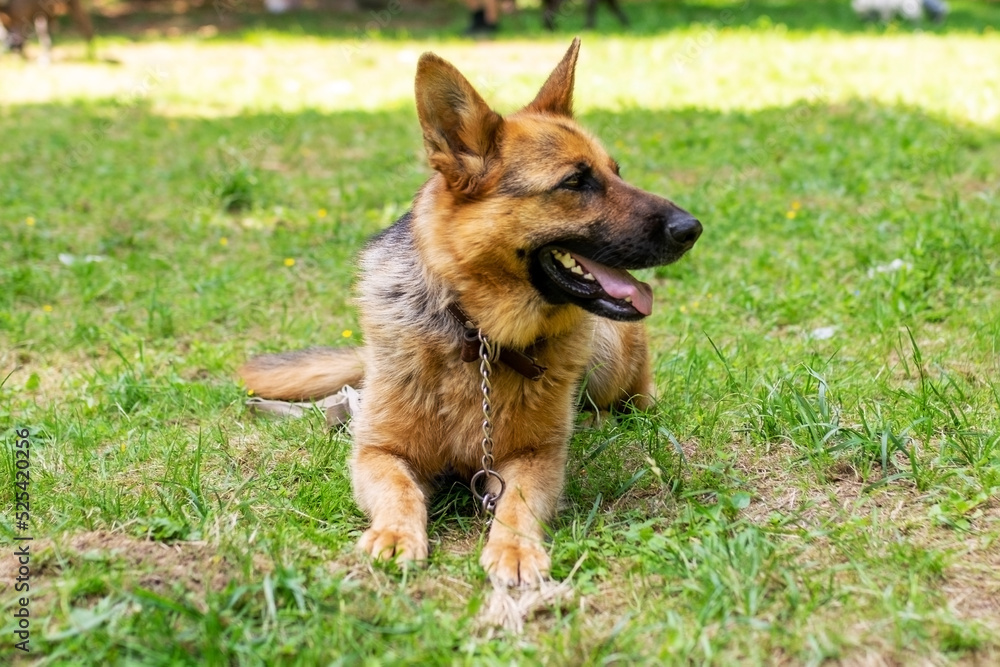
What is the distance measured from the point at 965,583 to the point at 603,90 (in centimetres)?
933

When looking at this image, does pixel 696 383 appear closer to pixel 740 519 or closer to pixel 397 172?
pixel 740 519

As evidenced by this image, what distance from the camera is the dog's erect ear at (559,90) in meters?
3.88

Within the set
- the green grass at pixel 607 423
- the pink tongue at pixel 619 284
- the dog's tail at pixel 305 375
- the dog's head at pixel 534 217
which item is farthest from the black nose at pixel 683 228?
the dog's tail at pixel 305 375

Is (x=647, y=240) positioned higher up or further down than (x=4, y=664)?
higher up

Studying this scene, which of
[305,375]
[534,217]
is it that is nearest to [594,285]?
[534,217]

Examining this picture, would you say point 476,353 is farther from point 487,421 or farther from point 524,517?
point 524,517

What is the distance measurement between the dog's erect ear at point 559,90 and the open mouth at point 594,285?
824 mm

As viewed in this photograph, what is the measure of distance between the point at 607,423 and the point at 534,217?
1217mm

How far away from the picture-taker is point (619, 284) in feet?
11.0

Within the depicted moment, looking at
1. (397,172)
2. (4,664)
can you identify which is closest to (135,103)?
(397,172)

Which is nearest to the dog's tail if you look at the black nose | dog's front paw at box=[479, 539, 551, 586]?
dog's front paw at box=[479, 539, 551, 586]

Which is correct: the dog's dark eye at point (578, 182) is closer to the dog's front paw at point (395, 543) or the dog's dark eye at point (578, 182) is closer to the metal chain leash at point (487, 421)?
the metal chain leash at point (487, 421)

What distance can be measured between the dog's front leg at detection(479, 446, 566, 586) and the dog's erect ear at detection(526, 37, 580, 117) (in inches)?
57.1

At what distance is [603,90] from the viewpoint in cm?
1126
